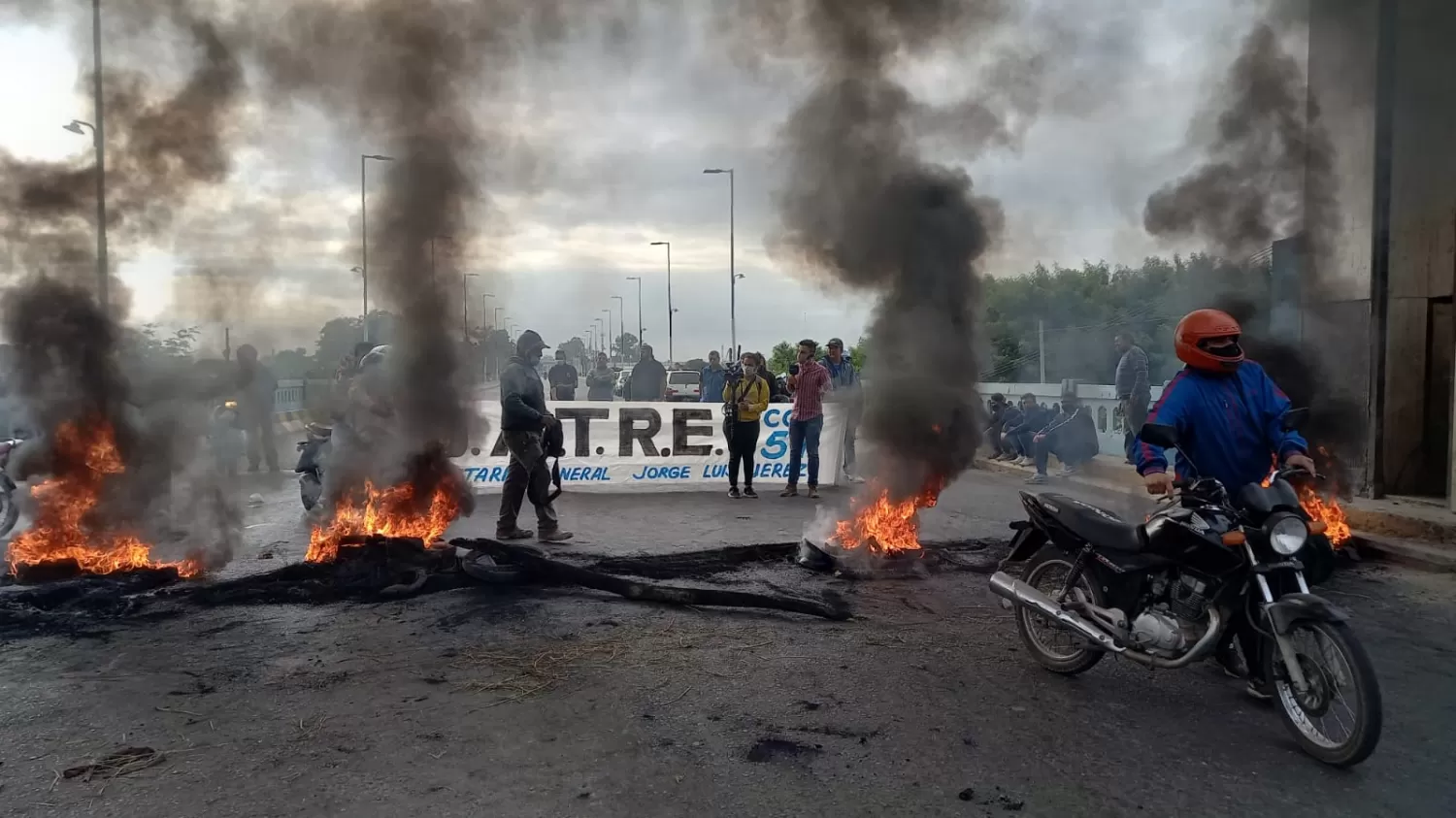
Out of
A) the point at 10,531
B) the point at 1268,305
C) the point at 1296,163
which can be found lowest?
the point at 10,531

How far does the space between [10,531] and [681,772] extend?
8646 millimetres

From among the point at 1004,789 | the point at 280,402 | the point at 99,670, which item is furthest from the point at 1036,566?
the point at 280,402

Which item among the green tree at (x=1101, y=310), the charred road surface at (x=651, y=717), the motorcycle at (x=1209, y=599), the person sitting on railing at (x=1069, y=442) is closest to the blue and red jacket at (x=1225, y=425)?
the motorcycle at (x=1209, y=599)

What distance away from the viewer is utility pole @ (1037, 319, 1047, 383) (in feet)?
58.2

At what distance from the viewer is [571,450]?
12.0 metres

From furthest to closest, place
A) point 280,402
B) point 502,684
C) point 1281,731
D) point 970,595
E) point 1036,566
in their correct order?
point 280,402, point 970,595, point 1036,566, point 502,684, point 1281,731

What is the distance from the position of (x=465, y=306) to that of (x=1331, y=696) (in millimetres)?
6697

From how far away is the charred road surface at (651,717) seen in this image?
3227 mm

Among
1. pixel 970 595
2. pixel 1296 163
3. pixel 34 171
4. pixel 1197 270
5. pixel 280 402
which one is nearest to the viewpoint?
pixel 970 595

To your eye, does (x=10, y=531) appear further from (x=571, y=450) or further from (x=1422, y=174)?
(x=1422, y=174)

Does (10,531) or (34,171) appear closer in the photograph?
(34,171)

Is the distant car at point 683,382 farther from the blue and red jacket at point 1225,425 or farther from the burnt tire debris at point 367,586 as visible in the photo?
the blue and red jacket at point 1225,425

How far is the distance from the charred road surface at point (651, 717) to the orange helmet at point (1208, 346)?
60.0 inches

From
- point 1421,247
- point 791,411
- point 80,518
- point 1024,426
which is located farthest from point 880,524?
point 1024,426
